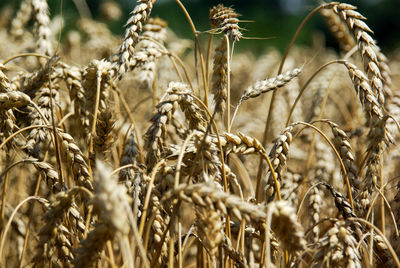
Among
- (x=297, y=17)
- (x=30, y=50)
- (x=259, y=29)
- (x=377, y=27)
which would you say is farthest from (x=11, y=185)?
(x=297, y=17)

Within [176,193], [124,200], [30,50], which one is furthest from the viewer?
[30,50]

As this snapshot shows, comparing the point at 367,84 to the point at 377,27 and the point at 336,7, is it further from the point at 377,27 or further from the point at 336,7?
the point at 377,27

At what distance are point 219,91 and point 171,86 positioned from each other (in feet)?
0.57

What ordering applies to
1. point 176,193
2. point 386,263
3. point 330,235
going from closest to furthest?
point 176,193
point 330,235
point 386,263

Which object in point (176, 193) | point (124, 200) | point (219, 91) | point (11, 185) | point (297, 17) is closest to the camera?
point (124, 200)

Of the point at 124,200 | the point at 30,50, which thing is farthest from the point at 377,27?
the point at 124,200

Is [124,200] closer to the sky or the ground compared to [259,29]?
closer to the ground

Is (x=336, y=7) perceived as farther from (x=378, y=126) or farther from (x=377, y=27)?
(x=377, y=27)

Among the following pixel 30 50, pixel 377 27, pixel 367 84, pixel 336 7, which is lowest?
pixel 367 84

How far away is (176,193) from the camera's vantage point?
1050mm

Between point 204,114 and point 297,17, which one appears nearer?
point 204,114

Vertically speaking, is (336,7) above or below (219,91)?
above

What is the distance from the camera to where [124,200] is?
0.87 m

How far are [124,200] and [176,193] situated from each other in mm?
204
